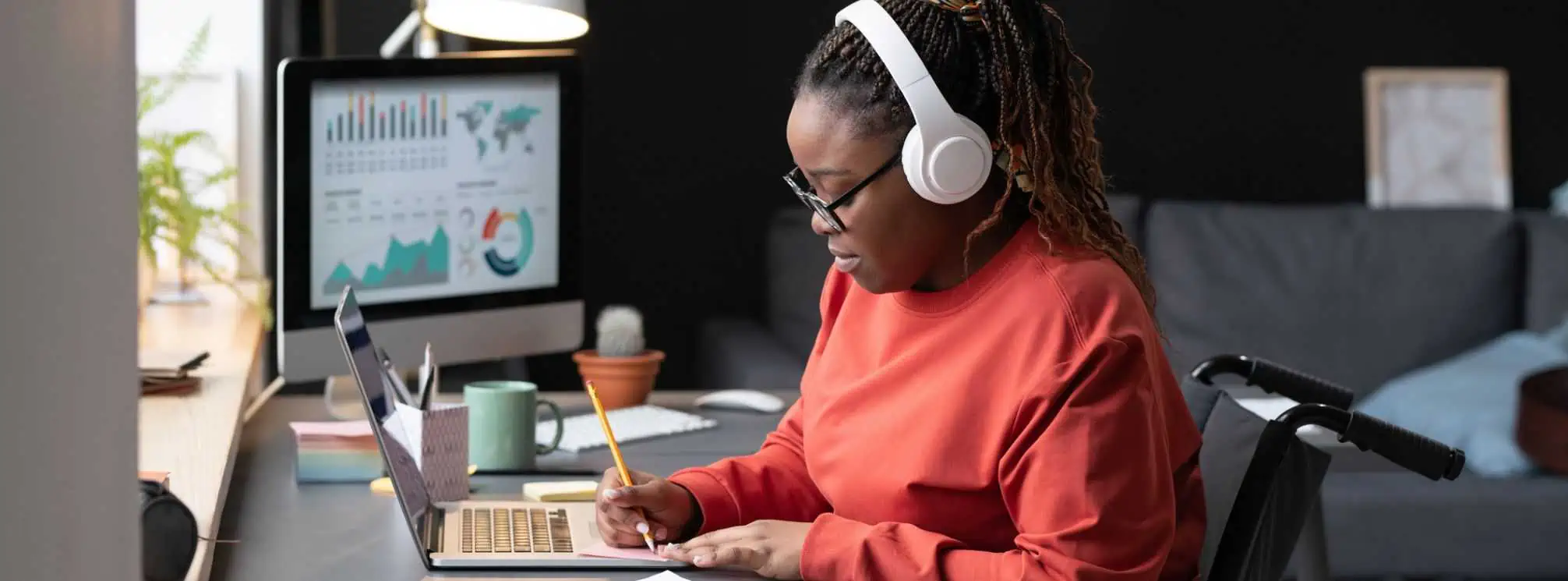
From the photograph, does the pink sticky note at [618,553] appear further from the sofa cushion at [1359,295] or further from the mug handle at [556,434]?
the sofa cushion at [1359,295]

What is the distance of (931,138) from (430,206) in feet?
3.33

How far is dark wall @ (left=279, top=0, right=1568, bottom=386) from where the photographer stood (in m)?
3.87

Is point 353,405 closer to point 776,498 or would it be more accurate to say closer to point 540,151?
point 540,151

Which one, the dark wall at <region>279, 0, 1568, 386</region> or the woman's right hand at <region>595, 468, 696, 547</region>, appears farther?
the dark wall at <region>279, 0, 1568, 386</region>

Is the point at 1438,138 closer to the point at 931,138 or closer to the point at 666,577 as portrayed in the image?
the point at 931,138

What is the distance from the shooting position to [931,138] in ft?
3.97

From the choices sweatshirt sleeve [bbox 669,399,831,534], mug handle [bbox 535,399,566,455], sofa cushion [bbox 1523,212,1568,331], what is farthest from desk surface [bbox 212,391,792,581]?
sofa cushion [bbox 1523,212,1568,331]

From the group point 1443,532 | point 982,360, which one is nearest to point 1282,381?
point 982,360

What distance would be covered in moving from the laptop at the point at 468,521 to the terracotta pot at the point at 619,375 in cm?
60

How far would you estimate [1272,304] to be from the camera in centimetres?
337

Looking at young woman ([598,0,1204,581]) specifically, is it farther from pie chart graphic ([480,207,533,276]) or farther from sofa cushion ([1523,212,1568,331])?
sofa cushion ([1523,212,1568,331])

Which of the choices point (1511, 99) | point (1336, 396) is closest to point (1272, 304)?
point (1511, 99)

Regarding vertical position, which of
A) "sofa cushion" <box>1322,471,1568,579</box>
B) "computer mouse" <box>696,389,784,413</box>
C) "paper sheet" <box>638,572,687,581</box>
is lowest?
"sofa cushion" <box>1322,471,1568,579</box>

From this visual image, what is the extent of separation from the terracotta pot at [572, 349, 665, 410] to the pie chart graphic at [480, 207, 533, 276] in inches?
6.1
